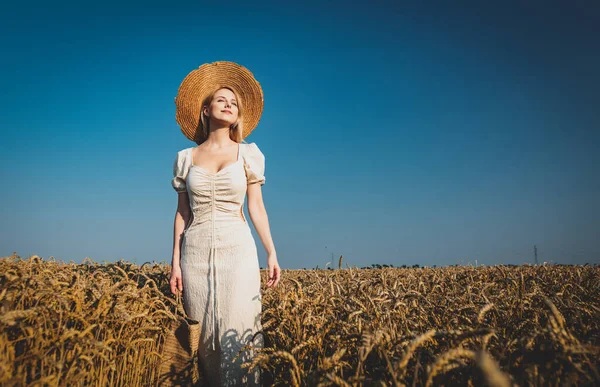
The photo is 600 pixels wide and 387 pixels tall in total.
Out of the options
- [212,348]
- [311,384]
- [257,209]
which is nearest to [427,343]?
[311,384]

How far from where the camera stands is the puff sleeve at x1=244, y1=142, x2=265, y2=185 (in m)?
3.76

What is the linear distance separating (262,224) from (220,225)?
0.52 metres

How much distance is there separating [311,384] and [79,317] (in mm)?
1384

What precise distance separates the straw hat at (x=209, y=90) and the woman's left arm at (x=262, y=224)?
0.93 metres

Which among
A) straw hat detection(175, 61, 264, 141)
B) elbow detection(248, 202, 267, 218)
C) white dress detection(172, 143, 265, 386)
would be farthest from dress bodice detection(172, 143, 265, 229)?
straw hat detection(175, 61, 264, 141)

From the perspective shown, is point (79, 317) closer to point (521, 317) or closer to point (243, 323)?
point (243, 323)

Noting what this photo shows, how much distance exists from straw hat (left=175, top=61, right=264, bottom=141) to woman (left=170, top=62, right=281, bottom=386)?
0.5 inches

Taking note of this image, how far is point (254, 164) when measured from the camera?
383cm

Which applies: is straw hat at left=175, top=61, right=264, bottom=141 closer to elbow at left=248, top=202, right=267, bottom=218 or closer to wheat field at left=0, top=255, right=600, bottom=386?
elbow at left=248, top=202, right=267, bottom=218

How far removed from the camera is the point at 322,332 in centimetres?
240

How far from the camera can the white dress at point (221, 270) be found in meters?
3.11

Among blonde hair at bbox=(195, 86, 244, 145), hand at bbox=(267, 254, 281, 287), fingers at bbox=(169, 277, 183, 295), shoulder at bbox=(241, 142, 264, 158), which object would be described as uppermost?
blonde hair at bbox=(195, 86, 244, 145)

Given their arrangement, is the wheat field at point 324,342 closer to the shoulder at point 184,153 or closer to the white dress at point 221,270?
the white dress at point 221,270

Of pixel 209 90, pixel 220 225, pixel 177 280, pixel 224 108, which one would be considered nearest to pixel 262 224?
pixel 220 225
